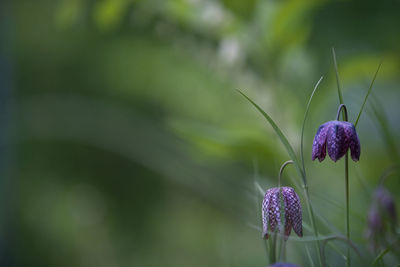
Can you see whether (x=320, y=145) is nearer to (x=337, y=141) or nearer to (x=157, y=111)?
(x=337, y=141)

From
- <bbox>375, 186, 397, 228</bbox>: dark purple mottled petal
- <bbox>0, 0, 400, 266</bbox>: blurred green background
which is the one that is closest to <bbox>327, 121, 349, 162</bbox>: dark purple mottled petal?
<bbox>375, 186, 397, 228</bbox>: dark purple mottled petal

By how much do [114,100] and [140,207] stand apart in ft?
1.57

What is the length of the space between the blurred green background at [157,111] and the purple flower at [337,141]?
370 mm

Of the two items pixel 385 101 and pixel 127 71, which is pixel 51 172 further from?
pixel 385 101

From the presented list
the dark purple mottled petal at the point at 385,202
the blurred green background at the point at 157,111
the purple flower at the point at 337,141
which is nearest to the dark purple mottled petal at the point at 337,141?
the purple flower at the point at 337,141

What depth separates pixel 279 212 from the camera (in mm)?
373

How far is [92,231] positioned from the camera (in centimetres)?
218

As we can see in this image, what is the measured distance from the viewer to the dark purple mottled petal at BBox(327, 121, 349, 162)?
38 centimetres

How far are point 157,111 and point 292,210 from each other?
6.50ft

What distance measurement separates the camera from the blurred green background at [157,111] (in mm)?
906

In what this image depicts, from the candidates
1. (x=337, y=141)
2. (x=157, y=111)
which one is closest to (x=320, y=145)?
(x=337, y=141)

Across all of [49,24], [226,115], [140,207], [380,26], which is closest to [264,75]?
[380,26]


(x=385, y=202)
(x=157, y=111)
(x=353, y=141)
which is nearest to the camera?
(x=353, y=141)

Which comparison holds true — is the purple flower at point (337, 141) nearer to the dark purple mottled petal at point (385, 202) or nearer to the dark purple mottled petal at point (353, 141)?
the dark purple mottled petal at point (353, 141)
